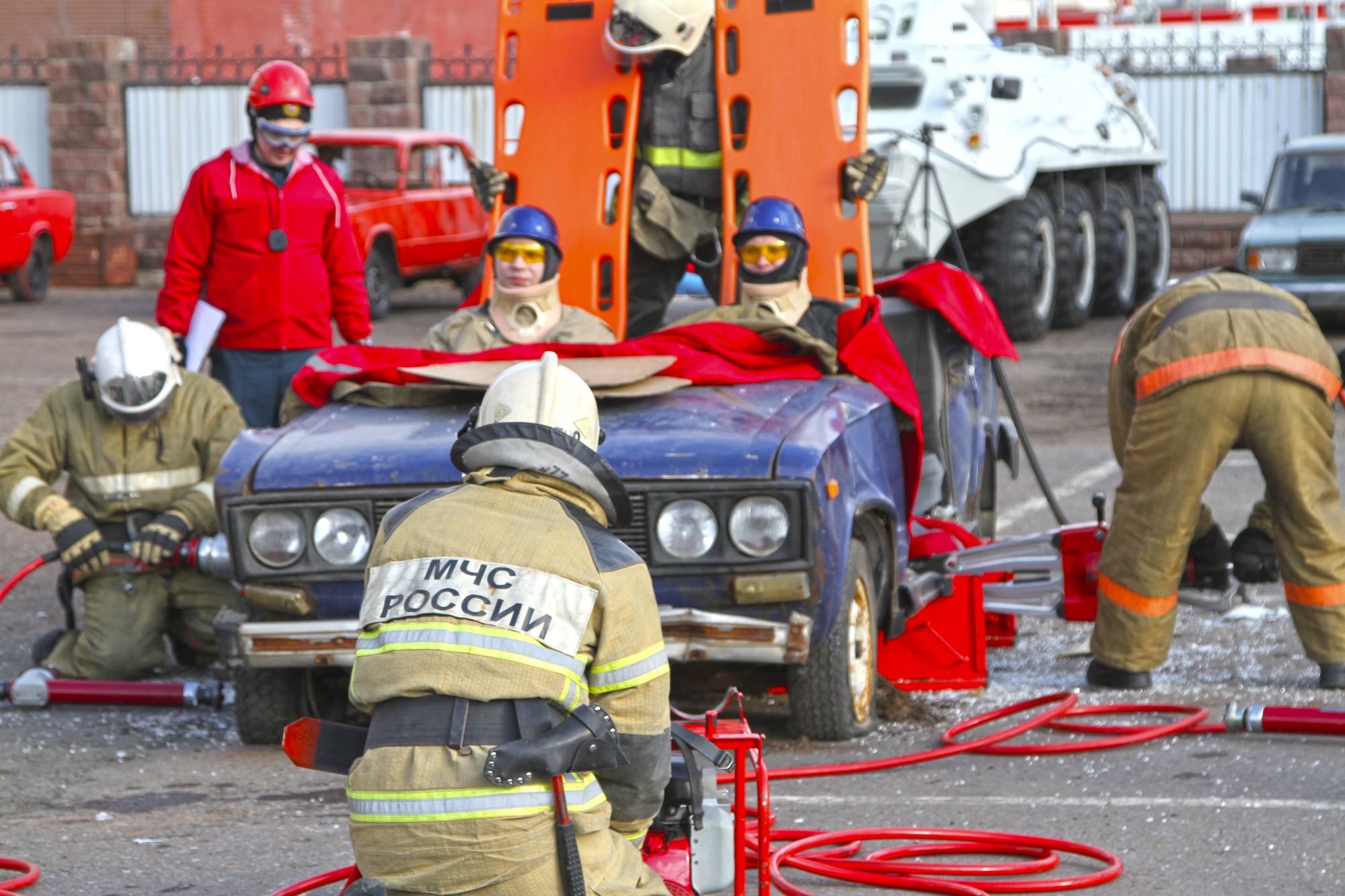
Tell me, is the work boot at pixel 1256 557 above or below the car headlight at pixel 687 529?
below

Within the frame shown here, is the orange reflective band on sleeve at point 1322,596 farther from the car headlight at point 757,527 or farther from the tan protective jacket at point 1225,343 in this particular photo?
the car headlight at point 757,527

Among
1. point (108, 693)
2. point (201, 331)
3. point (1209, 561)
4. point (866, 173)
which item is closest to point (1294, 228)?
point (866, 173)

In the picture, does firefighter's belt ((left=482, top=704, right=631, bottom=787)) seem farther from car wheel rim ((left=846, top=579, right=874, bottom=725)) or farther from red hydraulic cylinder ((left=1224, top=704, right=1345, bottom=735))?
red hydraulic cylinder ((left=1224, top=704, right=1345, bottom=735))

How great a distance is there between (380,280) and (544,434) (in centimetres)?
1585

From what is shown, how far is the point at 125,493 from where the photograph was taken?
616 centimetres

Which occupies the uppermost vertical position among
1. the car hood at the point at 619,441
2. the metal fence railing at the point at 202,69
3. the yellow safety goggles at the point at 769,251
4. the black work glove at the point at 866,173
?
the metal fence railing at the point at 202,69

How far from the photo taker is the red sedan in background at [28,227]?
19.2 m

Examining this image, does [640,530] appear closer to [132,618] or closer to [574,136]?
[132,618]

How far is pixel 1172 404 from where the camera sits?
18.8ft

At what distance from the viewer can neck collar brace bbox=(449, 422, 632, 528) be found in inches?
122

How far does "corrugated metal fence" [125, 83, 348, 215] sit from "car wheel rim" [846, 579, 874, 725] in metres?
20.1

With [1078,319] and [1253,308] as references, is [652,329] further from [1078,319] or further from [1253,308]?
[1078,319]

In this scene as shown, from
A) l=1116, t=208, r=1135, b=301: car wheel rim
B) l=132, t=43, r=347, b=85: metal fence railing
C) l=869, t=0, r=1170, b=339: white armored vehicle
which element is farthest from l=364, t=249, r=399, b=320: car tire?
l=1116, t=208, r=1135, b=301: car wheel rim

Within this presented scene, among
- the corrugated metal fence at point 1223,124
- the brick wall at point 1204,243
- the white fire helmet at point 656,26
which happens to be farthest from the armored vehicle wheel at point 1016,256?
the white fire helmet at point 656,26
